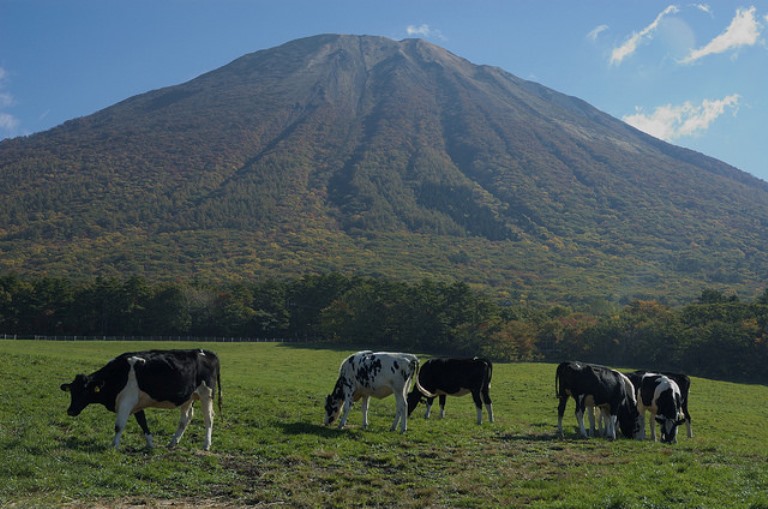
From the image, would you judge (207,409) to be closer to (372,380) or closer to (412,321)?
(372,380)

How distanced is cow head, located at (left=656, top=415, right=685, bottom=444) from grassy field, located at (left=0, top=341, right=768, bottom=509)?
60 cm

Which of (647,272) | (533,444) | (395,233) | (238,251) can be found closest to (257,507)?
(533,444)

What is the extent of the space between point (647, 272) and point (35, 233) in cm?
14348

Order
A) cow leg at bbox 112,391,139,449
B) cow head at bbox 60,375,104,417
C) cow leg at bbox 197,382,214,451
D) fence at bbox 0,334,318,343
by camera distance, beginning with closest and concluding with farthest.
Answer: cow leg at bbox 112,391,139,449, cow leg at bbox 197,382,214,451, cow head at bbox 60,375,104,417, fence at bbox 0,334,318,343

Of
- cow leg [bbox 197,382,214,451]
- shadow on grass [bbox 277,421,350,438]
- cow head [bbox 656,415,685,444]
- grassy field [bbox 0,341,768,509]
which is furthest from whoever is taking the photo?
cow head [bbox 656,415,685,444]

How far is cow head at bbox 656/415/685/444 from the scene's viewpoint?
1585cm

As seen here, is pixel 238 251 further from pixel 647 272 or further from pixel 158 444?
pixel 158 444

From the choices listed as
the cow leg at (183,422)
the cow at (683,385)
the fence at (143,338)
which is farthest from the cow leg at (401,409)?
→ the fence at (143,338)

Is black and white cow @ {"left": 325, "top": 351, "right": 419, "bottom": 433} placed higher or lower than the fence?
higher

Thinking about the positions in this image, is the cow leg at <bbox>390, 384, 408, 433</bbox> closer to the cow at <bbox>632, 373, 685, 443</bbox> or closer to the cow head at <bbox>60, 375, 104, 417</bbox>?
the cow at <bbox>632, 373, 685, 443</bbox>

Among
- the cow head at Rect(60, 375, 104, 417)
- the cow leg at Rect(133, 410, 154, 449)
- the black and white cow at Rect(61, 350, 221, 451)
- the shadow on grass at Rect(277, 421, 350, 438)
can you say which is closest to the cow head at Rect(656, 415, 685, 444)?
the shadow on grass at Rect(277, 421, 350, 438)

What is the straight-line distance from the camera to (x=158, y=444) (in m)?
12.2

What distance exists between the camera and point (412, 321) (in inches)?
2542

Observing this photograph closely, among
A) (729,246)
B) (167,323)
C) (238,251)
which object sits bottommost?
(167,323)
